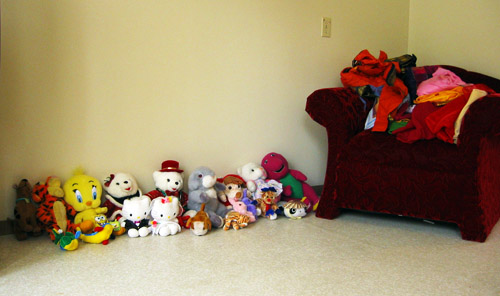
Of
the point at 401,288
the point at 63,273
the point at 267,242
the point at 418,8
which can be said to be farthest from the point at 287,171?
the point at 418,8

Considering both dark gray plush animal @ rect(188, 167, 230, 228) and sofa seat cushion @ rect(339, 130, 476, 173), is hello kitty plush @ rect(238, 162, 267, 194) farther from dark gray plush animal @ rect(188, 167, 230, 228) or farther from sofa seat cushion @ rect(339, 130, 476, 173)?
sofa seat cushion @ rect(339, 130, 476, 173)

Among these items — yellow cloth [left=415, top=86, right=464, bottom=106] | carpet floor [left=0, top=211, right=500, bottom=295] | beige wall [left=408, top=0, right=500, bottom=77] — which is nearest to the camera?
carpet floor [left=0, top=211, right=500, bottom=295]

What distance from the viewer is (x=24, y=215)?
6.09ft

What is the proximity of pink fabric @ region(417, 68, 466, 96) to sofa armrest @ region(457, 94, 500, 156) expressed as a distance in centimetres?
40

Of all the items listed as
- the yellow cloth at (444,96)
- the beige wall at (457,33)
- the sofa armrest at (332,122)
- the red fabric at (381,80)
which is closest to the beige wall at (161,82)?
the red fabric at (381,80)

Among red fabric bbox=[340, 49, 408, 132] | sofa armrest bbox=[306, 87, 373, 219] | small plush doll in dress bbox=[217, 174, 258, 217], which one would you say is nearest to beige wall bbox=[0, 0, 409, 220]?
small plush doll in dress bbox=[217, 174, 258, 217]

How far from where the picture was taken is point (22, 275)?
1.51 metres

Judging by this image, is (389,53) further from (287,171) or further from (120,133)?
(120,133)

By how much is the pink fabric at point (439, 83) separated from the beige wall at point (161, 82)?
62 centimetres

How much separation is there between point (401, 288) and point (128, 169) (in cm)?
134

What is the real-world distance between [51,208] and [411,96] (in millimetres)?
1888

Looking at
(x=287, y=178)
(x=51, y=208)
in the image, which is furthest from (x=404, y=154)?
(x=51, y=208)

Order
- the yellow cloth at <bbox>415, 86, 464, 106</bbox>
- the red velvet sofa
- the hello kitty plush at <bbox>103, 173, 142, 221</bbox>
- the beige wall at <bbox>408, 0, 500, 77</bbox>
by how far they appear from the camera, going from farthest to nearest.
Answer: the beige wall at <bbox>408, 0, 500, 77</bbox>
the yellow cloth at <bbox>415, 86, 464, 106</bbox>
the hello kitty plush at <bbox>103, 173, 142, 221</bbox>
the red velvet sofa

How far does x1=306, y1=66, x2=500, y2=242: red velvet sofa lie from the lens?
197 centimetres
